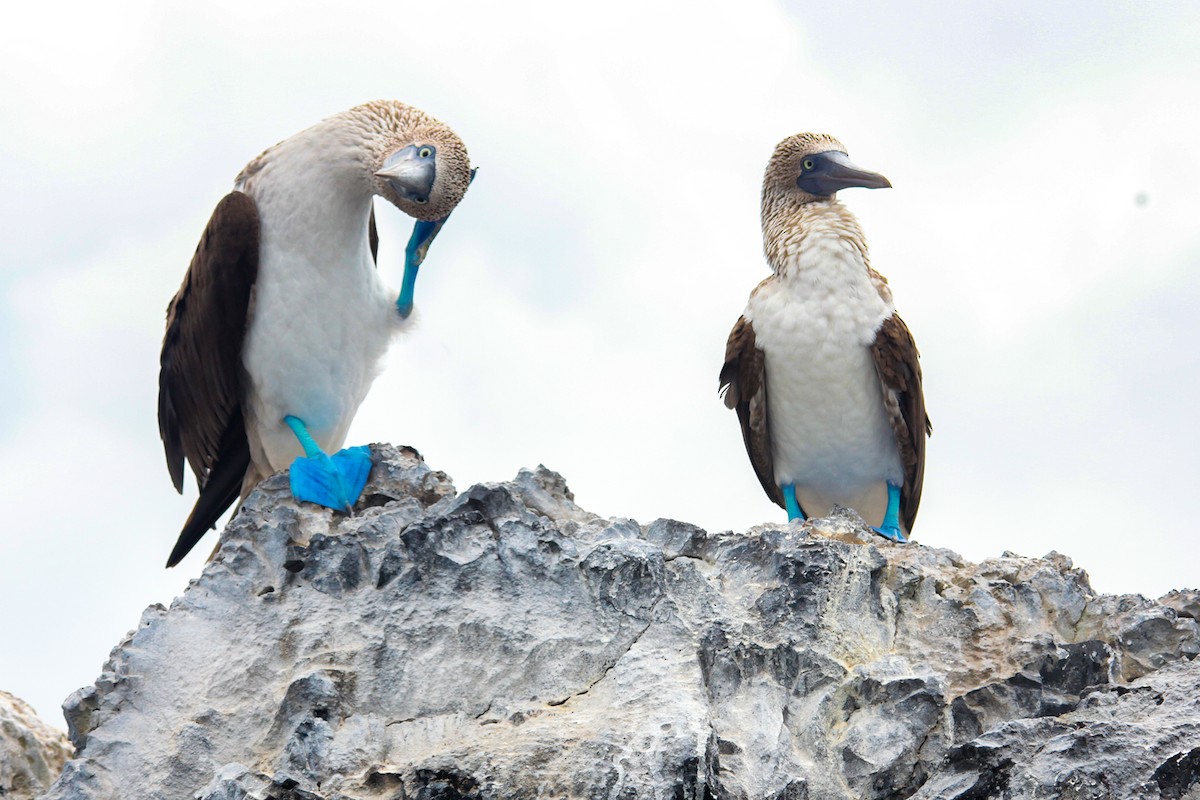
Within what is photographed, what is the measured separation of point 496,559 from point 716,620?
0.79 m

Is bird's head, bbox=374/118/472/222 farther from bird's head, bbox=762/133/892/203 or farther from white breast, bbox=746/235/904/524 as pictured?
bird's head, bbox=762/133/892/203

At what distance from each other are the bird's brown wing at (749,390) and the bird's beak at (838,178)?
3.15 ft

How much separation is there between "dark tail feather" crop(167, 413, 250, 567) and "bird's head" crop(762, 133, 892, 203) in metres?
3.26

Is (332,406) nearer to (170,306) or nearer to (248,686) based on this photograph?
(170,306)

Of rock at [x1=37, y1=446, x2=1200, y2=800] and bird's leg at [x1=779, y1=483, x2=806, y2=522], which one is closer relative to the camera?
rock at [x1=37, y1=446, x2=1200, y2=800]

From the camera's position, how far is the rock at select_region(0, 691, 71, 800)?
5305 millimetres

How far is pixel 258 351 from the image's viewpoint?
7230mm

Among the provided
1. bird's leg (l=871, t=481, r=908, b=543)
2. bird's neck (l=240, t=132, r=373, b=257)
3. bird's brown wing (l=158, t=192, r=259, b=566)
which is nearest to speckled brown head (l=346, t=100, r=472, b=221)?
bird's neck (l=240, t=132, r=373, b=257)

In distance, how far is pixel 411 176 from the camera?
6852mm

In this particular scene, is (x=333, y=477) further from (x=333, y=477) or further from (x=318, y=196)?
(x=318, y=196)

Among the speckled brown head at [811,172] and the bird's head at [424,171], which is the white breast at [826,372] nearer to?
the speckled brown head at [811,172]

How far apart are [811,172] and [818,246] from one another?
0.69 m

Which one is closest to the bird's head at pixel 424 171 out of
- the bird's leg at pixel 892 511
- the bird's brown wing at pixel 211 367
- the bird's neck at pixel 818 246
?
the bird's brown wing at pixel 211 367

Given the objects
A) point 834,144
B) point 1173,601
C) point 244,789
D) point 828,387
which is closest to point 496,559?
point 244,789
